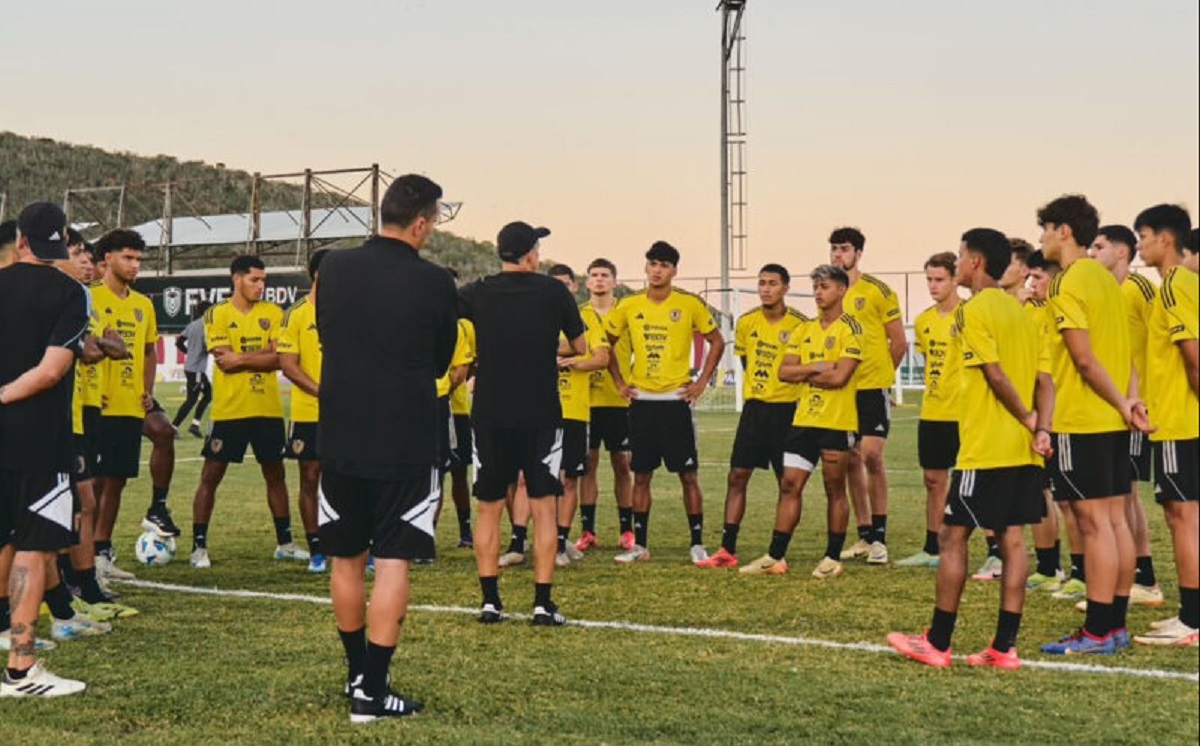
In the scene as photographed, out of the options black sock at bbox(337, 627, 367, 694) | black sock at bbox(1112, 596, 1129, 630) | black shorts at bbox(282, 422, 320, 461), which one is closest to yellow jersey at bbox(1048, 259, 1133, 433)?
black sock at bbox(1112, 596, 1129, 630)

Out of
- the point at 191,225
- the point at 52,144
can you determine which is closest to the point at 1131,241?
the point at 191,225

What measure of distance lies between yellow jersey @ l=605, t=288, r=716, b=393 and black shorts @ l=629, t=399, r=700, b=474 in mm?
155

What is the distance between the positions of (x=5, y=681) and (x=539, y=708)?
2454mm

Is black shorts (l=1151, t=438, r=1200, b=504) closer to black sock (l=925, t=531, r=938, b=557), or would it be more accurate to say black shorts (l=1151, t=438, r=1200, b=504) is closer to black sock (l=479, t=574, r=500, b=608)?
black sock (l=925, t=531, r=938, b=557)

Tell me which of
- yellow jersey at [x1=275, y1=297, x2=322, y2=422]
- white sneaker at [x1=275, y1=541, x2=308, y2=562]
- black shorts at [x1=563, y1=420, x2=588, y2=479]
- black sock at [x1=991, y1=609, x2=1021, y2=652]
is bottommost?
white sneaker at [x1=275, y1=541, x2=308, y2=562]

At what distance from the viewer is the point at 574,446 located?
10602 mm

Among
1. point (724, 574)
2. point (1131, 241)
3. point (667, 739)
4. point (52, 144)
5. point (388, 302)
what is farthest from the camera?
point (52, 144)

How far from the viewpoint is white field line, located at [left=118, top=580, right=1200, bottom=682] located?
6.34 meters

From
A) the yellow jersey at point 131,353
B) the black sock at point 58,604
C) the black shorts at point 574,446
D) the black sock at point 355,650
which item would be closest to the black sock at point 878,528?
the black shorts at point 574,446

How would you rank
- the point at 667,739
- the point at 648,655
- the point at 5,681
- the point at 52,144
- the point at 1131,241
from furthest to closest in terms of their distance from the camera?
the point at 52,144, the point at 1131,241, the point at 648,655, the point at 5,681, the point at 667,739

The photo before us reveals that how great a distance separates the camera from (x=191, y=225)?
5591 cm

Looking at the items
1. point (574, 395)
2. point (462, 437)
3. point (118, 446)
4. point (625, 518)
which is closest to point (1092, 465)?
point (574, 395)

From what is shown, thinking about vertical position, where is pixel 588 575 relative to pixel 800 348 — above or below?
below

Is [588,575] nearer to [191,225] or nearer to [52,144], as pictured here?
[191,225]
